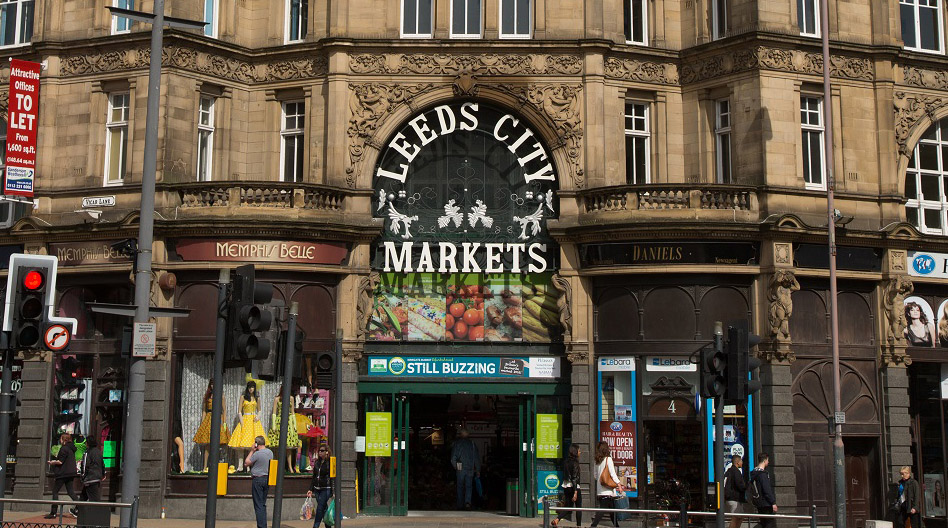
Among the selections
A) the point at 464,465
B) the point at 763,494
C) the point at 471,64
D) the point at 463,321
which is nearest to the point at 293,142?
the point at 471,64

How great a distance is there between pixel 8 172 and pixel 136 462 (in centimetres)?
1472

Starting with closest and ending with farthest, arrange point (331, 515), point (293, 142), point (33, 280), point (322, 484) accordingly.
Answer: point (33, 280) < point (331, 515) < point (322, 484) < point (293, 142)

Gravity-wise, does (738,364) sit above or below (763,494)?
above

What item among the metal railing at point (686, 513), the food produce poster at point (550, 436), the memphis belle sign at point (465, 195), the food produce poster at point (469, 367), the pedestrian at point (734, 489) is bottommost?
the metal railing at point (686, 513)

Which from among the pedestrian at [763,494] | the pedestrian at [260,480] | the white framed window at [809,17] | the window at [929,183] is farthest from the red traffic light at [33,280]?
the window at [929,183]

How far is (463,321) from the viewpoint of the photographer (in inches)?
1165

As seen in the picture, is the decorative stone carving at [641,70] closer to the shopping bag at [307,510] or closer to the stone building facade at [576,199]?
the stone building facade at [576,199]

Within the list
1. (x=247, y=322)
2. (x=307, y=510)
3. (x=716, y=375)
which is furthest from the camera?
(x=307, y=510)

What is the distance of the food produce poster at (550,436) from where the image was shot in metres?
28.8

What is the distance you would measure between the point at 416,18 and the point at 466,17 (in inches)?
52.8

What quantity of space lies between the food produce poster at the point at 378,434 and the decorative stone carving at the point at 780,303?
9.85m

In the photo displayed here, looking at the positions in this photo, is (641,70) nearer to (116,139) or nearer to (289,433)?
(289,433)

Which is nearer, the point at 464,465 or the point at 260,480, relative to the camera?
the point at 260,480

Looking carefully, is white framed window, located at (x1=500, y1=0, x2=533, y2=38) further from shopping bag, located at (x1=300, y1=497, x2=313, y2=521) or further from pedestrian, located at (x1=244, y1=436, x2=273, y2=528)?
pedestrian, located at (x1=244, y1=436, x2=273, y2=528)
